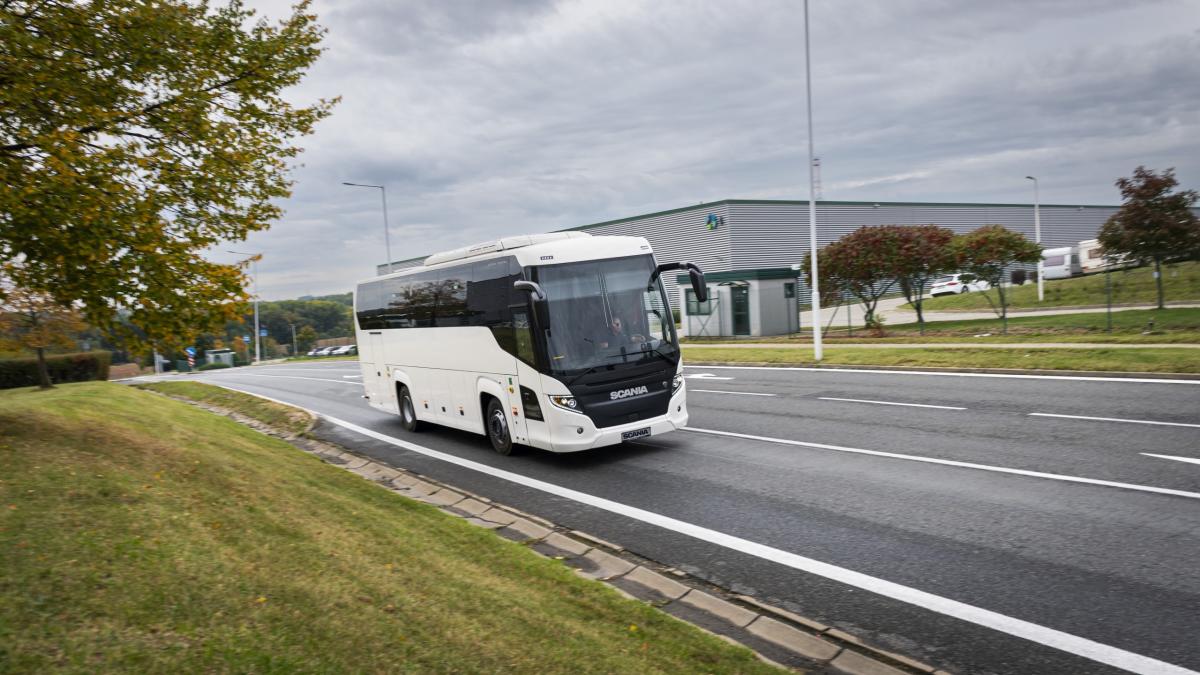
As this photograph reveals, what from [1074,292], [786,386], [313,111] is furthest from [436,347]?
[1074,292]

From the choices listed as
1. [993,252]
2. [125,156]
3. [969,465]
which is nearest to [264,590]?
[125,156]

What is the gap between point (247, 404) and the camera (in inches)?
809

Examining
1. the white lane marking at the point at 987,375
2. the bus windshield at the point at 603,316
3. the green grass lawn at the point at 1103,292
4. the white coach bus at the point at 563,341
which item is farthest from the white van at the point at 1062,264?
the white coach bus at the point at 563,341

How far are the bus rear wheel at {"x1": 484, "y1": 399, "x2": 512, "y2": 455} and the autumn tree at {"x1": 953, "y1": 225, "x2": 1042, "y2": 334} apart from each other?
70.3 ft

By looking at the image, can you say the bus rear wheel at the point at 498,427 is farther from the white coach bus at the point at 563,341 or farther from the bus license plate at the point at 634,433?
the bus license plate at the point at 634,433

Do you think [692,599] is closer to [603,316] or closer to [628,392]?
[628,392]

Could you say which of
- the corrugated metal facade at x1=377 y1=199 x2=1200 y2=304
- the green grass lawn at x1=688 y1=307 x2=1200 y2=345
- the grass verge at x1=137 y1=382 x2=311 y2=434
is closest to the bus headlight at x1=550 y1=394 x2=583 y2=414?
the grass verge at x1=137 y1=382 x2=311 y2=434

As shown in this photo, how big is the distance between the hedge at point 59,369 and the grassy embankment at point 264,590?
30.6 meters

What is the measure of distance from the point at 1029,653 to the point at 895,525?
250 centimetres

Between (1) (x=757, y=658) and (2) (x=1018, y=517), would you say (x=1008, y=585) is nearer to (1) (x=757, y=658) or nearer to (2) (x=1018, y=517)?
(2) (x=1018, y=517)

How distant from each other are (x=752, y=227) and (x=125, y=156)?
49.1 meters

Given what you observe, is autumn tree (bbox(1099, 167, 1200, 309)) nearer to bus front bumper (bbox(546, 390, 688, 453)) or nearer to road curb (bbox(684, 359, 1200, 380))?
road curb (bbox(684, 359, 1200, 380))

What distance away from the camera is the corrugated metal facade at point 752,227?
2088 inches

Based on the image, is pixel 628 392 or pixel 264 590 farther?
pixel 628 392
